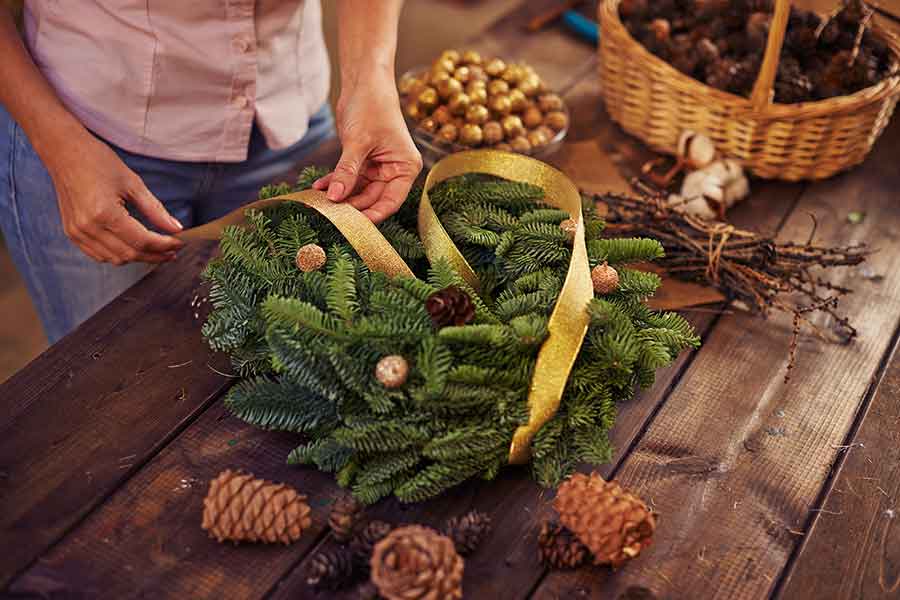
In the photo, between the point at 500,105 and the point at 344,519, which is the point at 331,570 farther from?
the point at 500,105

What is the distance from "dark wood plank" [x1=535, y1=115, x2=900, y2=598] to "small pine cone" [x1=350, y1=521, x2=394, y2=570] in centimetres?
15

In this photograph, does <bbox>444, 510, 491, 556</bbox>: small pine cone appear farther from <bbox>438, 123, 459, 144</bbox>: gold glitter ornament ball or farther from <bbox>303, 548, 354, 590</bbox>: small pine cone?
<bbox>438, 123, 459, 144</bbox>: gold glitter ornament ball

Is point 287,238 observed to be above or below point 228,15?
below

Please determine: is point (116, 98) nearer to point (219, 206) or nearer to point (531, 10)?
point (219, 206)

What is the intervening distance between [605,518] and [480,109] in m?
0.70

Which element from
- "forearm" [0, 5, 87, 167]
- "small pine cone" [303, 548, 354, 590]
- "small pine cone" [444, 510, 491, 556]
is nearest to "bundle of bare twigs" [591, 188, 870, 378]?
"small pine cone" [444, 510, 491, 556]

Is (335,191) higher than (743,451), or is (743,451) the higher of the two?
(335,191)

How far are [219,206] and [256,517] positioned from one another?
66cm

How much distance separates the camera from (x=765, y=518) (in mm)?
823

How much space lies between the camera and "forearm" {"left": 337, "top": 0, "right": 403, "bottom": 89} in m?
1.11

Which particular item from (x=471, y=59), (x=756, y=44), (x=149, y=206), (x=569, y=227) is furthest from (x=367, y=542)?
(x=756, y=44)

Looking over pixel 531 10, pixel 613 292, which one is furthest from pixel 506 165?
pixel 531 10

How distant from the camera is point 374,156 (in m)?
1.03

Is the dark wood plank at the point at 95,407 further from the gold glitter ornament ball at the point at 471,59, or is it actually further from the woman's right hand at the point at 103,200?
the gold glitter ornament ball at the point at 471,59
